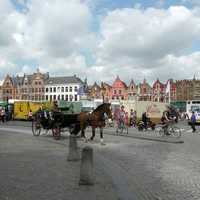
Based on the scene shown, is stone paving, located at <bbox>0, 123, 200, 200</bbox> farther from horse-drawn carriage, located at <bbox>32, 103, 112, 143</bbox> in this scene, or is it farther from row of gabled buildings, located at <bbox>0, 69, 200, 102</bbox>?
row of gabled buildings, located at <bbox>0, 69, 200, 102</bbox>

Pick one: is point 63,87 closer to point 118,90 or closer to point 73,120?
point 118,90

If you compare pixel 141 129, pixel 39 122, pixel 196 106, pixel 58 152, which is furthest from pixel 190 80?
pixel 58 152

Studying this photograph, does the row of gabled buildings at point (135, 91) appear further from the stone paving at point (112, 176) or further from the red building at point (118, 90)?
the stone paving at point (112, 176)

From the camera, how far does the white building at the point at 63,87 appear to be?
411 feet

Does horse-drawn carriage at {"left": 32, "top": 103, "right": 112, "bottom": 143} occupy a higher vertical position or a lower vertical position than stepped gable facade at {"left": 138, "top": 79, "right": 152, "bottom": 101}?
lower

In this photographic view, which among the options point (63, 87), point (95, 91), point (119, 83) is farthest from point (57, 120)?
point (95, 91)

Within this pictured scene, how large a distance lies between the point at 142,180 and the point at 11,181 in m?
2.98

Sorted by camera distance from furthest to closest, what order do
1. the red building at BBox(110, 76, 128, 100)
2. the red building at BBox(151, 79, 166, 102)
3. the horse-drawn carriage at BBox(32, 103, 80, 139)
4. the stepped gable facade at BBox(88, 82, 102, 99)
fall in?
the stepped gable facade at BBox(88, 82, 102, 99), the red building at BBox(110, 76, 128, 100), the red building at BBox(151, 79, 166, 102), the horse-drawn carriage at BBox(32, 103, 80, 139)

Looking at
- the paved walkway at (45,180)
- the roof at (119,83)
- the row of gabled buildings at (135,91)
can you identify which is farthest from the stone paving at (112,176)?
the roof at (119,83)

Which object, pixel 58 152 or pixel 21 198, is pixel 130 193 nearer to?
pixel 21 198

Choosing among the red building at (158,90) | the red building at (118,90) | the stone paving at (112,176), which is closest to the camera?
the stone paving at (112,176)

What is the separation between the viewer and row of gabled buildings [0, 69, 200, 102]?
396 ft

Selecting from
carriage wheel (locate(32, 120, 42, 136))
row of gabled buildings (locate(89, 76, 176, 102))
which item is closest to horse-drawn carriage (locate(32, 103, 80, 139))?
carriage wheel (locate(32, 120, 42, 136))

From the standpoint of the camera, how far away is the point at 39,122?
24016mm
